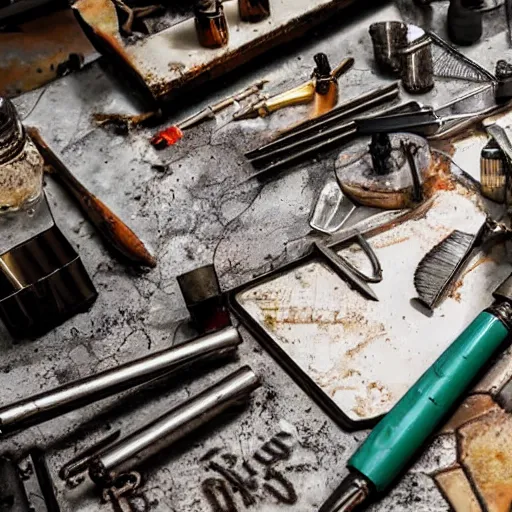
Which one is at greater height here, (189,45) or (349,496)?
(189,45)

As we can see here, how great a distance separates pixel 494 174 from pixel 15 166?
572mm

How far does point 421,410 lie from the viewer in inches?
32.4

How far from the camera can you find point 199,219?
109cm

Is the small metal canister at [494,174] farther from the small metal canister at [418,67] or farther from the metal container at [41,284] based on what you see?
the metal container at [41,284]

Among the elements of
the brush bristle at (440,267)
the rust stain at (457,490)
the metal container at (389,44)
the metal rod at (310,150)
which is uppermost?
the metal container at (389,44)

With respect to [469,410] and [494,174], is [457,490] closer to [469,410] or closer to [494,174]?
[469,410]

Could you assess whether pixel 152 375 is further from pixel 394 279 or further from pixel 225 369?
pixel 394 279

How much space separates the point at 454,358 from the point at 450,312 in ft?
0.29

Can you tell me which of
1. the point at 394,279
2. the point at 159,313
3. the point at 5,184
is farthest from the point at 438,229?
the point at 5,184

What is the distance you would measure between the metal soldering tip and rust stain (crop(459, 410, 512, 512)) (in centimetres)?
10

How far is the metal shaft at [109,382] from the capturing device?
34.1 inches

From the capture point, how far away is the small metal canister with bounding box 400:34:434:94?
3.83ft

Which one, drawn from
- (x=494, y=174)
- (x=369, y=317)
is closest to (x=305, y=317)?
(x=369, y=317)

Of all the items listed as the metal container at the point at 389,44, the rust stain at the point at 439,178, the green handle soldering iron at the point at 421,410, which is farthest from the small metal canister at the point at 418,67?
the green handle soldering iron at the point at 421,410
